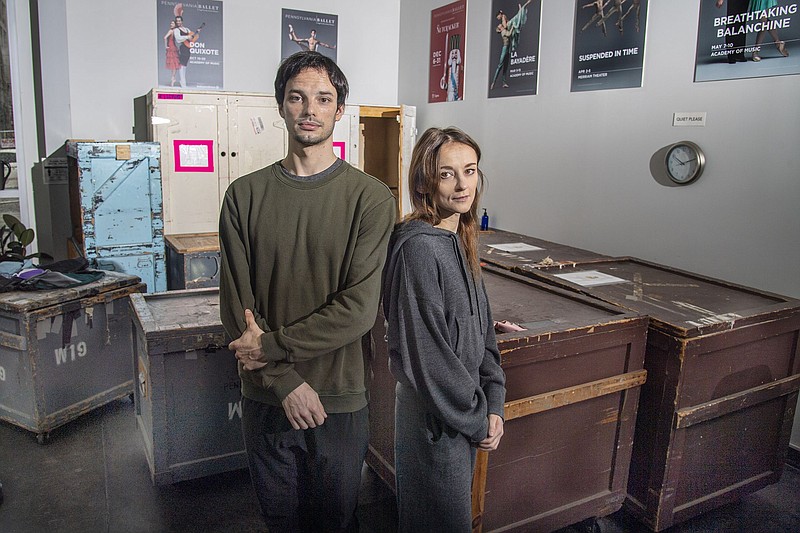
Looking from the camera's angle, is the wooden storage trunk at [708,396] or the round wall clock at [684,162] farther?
the round wall clock at [684,162]

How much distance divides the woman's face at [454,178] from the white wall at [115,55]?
4.05 meters

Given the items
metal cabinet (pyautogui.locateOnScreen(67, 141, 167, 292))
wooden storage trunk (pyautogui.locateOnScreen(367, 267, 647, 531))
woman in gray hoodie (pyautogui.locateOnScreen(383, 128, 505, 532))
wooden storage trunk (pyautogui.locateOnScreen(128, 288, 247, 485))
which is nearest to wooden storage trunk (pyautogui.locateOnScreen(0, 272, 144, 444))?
wooden storage trunk (pyautogui.locateOnScreen(128, 288, 247, 485))

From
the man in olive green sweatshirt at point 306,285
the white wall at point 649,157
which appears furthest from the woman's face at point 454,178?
the white wall at point 649,157

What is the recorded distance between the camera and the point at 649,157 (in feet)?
10.8

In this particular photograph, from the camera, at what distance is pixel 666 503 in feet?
7.14

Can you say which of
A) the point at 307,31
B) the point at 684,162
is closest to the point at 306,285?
the point at 684,162

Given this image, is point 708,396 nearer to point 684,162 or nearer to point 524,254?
point 524,254

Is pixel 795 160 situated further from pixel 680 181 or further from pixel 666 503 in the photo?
pixel 666 503

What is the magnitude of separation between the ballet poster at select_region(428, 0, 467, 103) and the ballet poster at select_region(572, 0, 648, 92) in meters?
1.25

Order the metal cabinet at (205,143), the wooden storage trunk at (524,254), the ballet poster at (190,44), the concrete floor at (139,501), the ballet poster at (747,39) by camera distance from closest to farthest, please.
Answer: the concrete floor at (139,501) → the ballet poster at (747,39) → the wooden storage trunk at (524,254) → the metal cabinet at (205,143) → the ballet poster at (190,44)

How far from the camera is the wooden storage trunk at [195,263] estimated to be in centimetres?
383

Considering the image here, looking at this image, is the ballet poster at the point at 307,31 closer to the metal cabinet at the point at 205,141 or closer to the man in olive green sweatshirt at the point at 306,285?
the metal cabinet at the point at 205,141

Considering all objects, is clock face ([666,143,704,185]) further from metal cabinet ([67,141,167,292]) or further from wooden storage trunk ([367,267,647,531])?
metal cabinet ([67,141,167,292])

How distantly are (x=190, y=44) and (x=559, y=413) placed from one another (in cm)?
427
